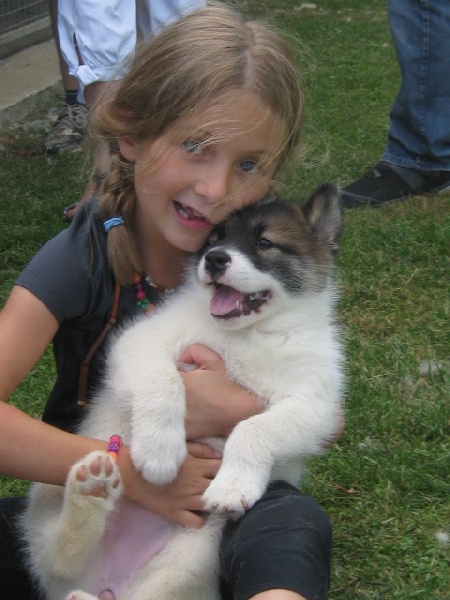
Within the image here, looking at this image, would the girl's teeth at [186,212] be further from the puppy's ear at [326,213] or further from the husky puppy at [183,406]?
the puppy's ear at [326,213]

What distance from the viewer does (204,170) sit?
251cm

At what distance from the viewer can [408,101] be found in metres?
5.42

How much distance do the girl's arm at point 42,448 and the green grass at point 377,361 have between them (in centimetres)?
60

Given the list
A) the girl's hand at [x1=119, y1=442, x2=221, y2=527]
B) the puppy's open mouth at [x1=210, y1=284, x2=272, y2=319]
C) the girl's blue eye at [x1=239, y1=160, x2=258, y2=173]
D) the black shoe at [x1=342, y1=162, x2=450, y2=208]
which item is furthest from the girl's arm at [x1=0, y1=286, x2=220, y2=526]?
the black shoe at [x1=342, y1=162, x2=450, y2=208]

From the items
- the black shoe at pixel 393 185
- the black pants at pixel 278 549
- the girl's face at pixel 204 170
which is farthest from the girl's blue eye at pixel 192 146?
the black shoe at pixel 393 185

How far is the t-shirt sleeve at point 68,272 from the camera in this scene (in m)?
2.48

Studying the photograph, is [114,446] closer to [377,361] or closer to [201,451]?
[201,451]

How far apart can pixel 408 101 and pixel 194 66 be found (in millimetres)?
3121

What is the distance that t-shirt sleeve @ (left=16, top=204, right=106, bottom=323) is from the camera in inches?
97.5

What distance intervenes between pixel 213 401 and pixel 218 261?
38cm

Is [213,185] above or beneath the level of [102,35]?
above

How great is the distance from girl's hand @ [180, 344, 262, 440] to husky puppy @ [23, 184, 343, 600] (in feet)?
0.13

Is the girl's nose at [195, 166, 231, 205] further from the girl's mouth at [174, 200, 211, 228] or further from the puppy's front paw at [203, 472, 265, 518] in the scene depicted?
the puppy's front paw at [203, 472, 265, 518]

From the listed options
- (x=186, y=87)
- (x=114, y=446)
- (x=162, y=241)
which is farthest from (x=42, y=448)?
(x=186, y=87)
